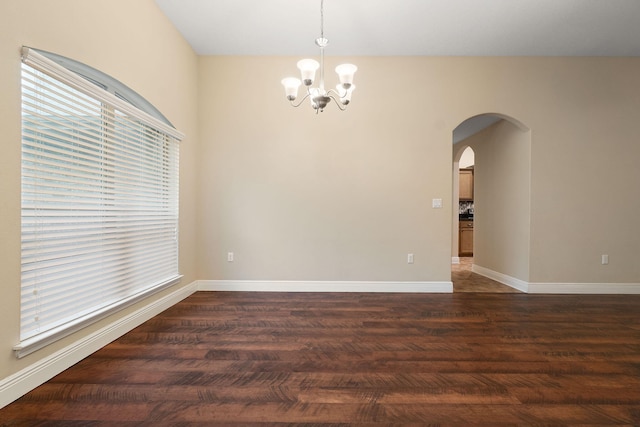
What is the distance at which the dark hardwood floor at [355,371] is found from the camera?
1.75 metres

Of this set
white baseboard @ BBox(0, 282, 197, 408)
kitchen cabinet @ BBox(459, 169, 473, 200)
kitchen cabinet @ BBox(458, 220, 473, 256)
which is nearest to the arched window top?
white baseboard @ BBox(0, 282, 197, 408)

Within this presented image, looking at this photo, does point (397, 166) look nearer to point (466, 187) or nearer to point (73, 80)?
point (73, 80)

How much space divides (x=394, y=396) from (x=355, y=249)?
2639 mm

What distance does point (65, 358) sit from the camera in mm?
2234

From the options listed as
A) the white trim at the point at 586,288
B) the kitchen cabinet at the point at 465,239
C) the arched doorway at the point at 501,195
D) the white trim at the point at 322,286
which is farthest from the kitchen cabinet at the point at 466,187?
the white trim at the point at 322,286

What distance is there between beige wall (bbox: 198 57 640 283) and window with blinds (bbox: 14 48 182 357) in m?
1.26

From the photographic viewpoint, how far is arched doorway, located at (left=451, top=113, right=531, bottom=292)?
15.0 feet

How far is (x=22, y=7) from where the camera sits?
191 centimetres

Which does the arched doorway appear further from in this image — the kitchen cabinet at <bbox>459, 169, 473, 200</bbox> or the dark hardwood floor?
the kitchen cabinet at <bbox>459, 169, 473, 200</bbox>

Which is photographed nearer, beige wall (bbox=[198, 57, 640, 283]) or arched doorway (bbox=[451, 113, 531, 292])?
beige wall (bbox=[198, 57, 640, 283])

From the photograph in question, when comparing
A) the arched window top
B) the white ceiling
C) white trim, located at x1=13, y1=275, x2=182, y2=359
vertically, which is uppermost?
the white ceiling

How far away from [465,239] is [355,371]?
6542mm

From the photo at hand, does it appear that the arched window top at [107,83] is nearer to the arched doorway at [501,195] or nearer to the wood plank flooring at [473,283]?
the arched doorway at [501,195]

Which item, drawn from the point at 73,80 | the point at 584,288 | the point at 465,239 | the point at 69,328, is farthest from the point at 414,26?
the point at 465,239
